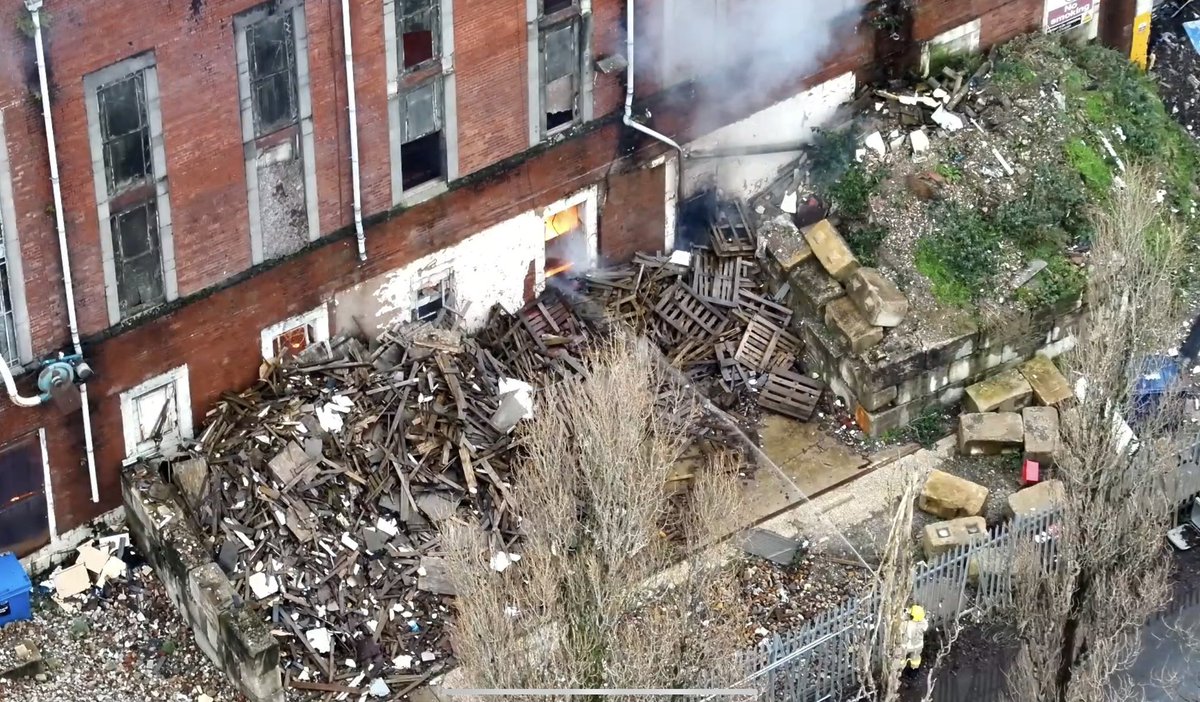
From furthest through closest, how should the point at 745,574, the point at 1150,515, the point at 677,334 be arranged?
the point at 677,334
the point at 745,574
the point at 1150,515

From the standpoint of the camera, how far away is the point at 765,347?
1379 inches

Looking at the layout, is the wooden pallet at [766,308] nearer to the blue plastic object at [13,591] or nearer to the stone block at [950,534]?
the stone block at [950,534]

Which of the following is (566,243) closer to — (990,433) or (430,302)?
(430,302)

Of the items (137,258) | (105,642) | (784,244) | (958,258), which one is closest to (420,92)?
(137,258)

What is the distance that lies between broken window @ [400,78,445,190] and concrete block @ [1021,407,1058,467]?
987 cm

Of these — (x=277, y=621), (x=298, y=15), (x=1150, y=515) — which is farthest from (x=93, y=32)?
(x=1150, y=515)

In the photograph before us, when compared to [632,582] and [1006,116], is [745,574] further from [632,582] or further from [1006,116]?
[1006,116]

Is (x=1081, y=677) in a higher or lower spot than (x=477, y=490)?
lower

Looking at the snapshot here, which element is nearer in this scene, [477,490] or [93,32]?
[93,32]

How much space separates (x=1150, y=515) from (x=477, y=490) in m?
9.59

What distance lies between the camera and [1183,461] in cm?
3306

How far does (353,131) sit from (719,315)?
7.38 meters

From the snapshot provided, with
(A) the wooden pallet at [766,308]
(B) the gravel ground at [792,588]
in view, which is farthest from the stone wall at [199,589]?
(A) the wooden pallet at [766,308]

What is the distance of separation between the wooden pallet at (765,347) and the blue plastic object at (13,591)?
38.2 ft
